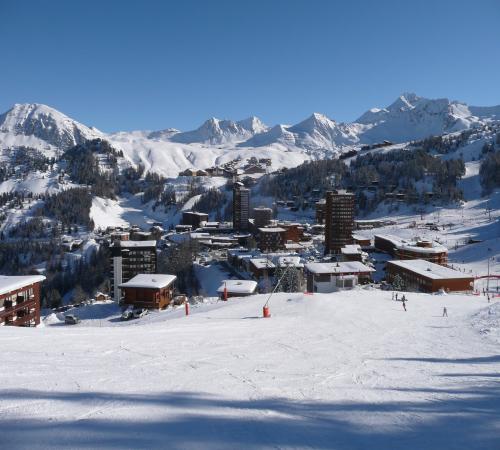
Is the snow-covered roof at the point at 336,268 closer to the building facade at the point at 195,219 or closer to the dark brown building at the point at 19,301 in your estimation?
the dark brown building at the point at 19,301

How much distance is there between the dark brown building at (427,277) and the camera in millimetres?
32219

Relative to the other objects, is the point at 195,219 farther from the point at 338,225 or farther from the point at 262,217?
the point at 338,225

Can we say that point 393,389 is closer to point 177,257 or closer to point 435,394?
point 435,394

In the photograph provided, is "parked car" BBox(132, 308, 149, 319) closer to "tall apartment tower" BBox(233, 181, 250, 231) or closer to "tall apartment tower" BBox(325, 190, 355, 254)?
"tall apartment tower" BBox(325, 190, 355, 254)

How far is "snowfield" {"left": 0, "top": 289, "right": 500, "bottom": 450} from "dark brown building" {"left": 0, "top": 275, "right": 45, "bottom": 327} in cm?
918

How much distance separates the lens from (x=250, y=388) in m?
5.57

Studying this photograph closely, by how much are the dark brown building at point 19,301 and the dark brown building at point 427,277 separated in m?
27.3

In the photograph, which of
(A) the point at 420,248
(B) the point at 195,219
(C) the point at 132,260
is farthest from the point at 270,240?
(B) the point at 195,219

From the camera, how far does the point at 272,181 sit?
120688mm

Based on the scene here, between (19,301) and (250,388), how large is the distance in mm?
16514

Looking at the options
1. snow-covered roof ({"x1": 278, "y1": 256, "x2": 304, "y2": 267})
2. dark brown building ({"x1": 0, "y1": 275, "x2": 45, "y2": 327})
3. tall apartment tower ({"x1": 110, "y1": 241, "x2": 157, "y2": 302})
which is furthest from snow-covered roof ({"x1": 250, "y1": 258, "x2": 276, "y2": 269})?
dark brown building ({"x1": 0, "y1": 275, "x2": 45, "y2": 327})

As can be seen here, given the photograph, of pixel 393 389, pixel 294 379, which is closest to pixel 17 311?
pixel 294 379

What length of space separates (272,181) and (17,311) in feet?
345

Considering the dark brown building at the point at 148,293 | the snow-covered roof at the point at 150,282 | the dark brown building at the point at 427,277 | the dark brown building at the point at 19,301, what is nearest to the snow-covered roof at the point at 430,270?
the dark brown building at the point at 427,277
